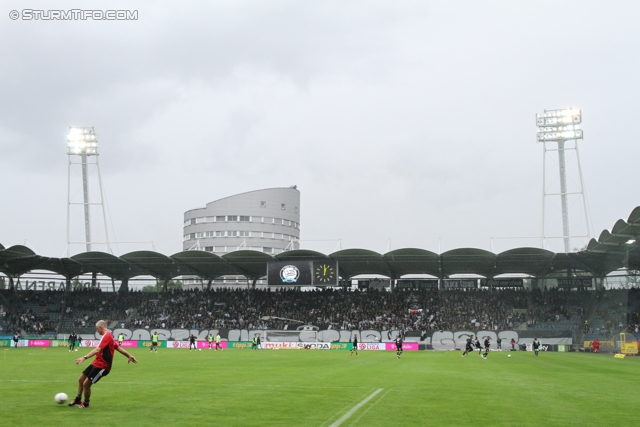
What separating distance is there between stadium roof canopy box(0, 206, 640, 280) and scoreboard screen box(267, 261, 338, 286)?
0.68 meters

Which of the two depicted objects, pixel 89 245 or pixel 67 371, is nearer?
pixel 67 371

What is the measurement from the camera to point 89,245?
75.1 meters

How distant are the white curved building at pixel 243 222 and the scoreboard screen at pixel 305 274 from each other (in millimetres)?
57016

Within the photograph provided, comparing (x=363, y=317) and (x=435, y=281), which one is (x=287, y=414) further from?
(x=435, y=281)

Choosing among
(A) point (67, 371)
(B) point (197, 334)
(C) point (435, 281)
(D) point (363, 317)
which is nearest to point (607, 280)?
(C) point (435, 281)

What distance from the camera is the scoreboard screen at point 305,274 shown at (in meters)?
66.4

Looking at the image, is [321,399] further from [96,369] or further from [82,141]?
[82,141]

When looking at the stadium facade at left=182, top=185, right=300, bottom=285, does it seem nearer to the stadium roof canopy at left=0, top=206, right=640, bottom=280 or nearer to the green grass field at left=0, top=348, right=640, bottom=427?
the stadium roof canopy at left=0, top=206, right=640, bottom=280

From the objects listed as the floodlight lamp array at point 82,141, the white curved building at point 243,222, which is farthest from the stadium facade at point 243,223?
the floodlight lamp array at point 82,141

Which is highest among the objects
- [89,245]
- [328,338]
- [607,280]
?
[89,245]

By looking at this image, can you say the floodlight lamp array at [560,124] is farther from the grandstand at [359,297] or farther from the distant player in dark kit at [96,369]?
the distant player in dark kit at [96,369]

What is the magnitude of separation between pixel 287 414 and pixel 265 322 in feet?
193

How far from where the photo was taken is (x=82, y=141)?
73500mm

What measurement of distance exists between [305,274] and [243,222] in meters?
60.6
